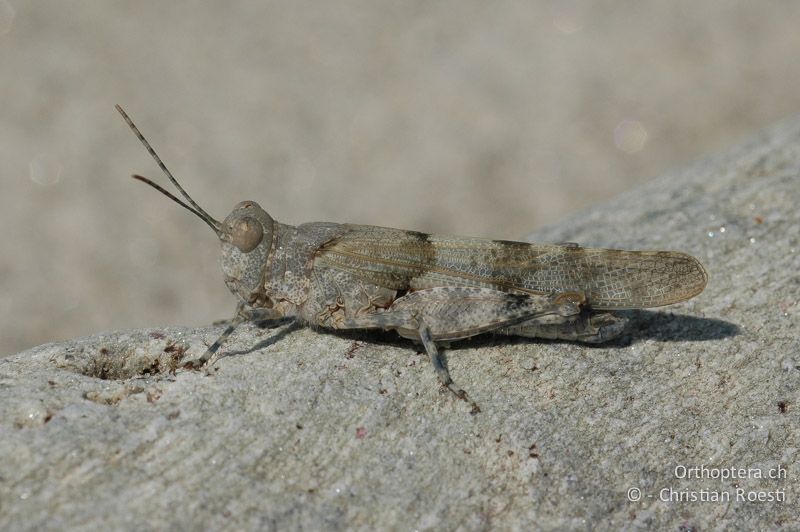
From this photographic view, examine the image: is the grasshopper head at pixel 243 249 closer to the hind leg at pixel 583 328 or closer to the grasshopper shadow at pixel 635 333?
the grasshopper shadow at pixel 635 333

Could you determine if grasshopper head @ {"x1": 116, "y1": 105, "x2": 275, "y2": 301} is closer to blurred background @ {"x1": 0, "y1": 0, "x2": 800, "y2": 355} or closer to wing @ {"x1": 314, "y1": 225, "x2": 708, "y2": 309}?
wing @ {"x1": 314, "y1": 225, "x2": 708, "y2": 309}

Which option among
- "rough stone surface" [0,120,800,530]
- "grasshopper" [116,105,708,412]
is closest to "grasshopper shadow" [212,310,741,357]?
"rough stone surface" [0,120,800,530]

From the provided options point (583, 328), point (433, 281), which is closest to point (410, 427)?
point (433, 281)

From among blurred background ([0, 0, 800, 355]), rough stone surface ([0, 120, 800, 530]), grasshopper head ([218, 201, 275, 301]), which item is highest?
blurred background ([0, 0, 800, 355])

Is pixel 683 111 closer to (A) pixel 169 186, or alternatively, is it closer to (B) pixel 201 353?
(A) pixel 169 186

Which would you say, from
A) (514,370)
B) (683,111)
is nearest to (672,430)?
Answer: (514,370)

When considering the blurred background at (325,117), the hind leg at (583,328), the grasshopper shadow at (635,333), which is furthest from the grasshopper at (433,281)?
the blurred background at (325,117)

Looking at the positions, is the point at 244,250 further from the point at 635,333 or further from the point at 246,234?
the point at 635,333
